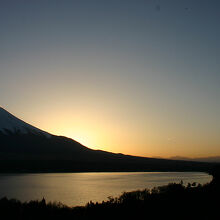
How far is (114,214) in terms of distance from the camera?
25.2m

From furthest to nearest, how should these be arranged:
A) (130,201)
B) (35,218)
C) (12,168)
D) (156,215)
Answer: (12,168)
(130,201)
(156,215)
(35,218)

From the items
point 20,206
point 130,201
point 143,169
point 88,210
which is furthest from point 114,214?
point 143,169

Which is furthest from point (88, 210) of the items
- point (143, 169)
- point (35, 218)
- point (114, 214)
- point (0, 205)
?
point (143, 169)

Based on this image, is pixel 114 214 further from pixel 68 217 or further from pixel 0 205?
pixel 0 205

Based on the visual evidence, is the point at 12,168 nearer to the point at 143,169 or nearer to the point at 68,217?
the point at 143,169

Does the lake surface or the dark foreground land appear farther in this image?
the lake surface

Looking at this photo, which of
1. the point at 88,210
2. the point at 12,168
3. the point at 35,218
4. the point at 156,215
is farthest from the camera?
the point at 12,168

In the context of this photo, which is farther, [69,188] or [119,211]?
[69,188]

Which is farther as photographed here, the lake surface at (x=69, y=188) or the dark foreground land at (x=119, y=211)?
the lake surface at (x=69, y=188)

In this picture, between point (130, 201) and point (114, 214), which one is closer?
point (114, 214)

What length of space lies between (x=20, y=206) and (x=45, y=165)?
478 feet

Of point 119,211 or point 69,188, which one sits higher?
point 119,211

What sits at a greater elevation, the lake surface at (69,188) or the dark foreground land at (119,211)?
the dark foreground land at (119,211)

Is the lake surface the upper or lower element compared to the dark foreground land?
lower
